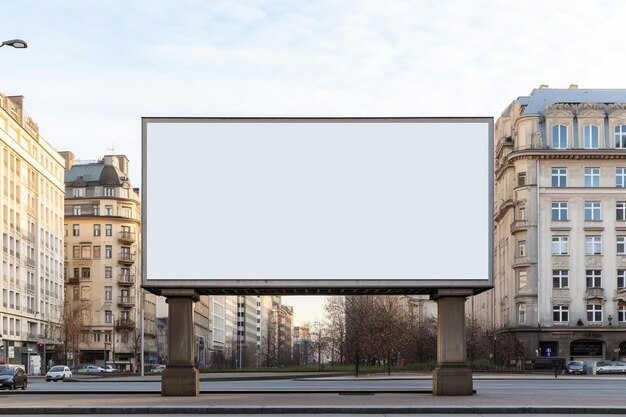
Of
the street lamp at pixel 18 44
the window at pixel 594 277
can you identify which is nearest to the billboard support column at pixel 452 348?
the street lamp at pixel 18 44

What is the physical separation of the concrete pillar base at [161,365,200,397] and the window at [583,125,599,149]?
7238 centimetres

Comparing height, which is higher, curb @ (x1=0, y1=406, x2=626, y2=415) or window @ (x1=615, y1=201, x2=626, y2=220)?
window @ (x1=615, y1=201, x2=626, y2=220)

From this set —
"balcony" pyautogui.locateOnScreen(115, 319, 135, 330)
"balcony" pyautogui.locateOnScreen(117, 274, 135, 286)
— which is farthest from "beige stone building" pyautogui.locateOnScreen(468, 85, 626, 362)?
"balcony" pyautogui.locateOnScreen(117, 274, 135, 286)

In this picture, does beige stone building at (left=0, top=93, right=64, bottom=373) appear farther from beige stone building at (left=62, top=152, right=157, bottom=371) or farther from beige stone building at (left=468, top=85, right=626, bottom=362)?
beige stone building at (left=468, top=85, right=626, bottom=362)

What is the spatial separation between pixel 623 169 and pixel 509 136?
13.8 metres

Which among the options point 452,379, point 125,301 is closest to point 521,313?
point 125,301

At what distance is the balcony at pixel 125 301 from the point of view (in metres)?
133

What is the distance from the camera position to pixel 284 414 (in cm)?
2845

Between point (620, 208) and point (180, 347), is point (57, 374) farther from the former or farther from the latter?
point (620, 208)

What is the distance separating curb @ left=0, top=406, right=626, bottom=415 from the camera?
2867cm

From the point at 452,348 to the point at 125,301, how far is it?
103 metres

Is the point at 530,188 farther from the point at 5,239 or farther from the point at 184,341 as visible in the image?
the point at 184,341

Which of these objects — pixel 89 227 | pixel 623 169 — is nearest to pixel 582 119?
pixel 623 169

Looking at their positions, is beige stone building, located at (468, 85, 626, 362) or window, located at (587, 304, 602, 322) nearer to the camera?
beige stone building, located at (468, 85, 626, 362)
